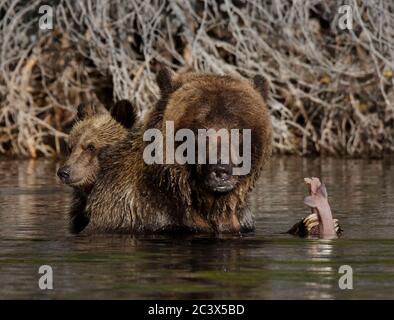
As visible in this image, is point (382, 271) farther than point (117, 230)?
No

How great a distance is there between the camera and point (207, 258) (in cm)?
952

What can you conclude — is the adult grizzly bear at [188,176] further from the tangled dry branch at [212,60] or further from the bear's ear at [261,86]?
the tangled dry branch at [212,60]

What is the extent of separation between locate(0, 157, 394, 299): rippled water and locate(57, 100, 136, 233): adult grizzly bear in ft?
0.86

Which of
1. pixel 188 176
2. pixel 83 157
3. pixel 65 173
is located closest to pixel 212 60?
pixel 83 157

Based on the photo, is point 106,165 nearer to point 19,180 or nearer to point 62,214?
point 62,214

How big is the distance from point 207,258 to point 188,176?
1.10 meters

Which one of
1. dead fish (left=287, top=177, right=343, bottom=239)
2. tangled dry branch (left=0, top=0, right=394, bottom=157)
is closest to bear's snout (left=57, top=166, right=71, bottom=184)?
dead fish (left=287, top=177, right=343, bottom=239)

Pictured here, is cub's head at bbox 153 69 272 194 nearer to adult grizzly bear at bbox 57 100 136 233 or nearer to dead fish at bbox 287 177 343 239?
dead fish at bbox 287 177 343 239

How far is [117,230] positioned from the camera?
10.9 meters

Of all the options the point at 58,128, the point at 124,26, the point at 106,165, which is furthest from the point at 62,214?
the point at 58,128

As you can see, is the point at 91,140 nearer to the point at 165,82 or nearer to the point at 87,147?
the point at 87,147

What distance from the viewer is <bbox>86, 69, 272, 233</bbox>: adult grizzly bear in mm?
10375

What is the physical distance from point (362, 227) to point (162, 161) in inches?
85.3

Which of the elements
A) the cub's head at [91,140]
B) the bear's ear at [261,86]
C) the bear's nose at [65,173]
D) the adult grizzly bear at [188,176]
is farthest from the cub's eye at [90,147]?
the bear's ear at [261,86]
